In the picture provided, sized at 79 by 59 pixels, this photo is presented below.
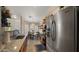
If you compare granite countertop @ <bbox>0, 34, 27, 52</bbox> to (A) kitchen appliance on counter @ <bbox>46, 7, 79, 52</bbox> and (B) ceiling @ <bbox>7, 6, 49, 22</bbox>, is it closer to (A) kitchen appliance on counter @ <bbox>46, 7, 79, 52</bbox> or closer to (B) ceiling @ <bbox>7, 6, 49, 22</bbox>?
(B) ceiling @ <bbox>7, 6, 49, 22</bbox>

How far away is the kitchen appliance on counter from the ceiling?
151 millimetres

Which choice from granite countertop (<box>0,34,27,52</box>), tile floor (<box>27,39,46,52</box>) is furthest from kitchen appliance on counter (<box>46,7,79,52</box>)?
granite countertop (<box>0,34,27,52</box>)

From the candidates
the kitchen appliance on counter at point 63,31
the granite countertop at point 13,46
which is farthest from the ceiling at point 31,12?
the granite countertop at point 13,46

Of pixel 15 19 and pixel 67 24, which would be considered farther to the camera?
pixel 15 19

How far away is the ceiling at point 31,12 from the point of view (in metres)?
1.88

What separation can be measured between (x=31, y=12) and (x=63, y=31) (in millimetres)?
585

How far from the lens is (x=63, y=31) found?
1728 millimetres

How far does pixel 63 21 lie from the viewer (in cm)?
172

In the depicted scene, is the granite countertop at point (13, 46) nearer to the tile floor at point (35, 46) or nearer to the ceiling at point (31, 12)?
the tile floor at point (35, 46)

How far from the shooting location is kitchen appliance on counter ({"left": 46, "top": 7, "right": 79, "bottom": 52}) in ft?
5.03

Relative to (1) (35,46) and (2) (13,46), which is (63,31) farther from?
(2) (13,46)
